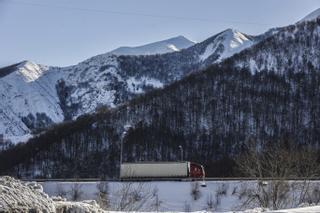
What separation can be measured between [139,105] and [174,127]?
1936 cm

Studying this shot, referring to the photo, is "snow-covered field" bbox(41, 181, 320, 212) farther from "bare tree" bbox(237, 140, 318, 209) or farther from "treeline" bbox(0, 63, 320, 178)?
"treeline" bbox(0, 63, 320, 178)

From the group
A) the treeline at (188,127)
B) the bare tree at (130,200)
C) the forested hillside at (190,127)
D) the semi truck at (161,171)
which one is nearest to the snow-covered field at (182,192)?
the bare tree at (130,200)

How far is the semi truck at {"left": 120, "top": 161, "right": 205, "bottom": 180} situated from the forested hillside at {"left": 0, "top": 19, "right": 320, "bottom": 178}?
63557mm

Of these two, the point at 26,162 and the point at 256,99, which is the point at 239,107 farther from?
the point at 26,162

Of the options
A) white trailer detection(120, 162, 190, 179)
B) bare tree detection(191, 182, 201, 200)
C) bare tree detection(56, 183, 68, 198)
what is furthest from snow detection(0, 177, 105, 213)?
white trailer detection(120, 162, 190, 179)

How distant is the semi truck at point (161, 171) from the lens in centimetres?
6781

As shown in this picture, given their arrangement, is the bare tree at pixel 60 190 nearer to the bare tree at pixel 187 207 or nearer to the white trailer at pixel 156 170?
the white trailer at pixel 156 170

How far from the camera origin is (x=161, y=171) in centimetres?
6969

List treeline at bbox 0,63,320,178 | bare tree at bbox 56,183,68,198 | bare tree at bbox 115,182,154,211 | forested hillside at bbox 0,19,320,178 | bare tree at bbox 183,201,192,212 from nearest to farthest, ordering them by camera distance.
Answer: bare tree at bbox 115,182,154,211 < bare tree at bbox 183,201,192,212 < bare tree at bbox 56,183,68,198 < treeline at bbox 0,63,320,178 < forested hillside at bbox 0,19,320,178

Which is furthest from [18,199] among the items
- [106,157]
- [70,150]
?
[70,150]

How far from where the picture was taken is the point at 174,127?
561 feet

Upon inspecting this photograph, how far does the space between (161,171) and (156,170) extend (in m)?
0.63

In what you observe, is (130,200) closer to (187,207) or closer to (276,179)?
(276,179)

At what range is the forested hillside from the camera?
155m
